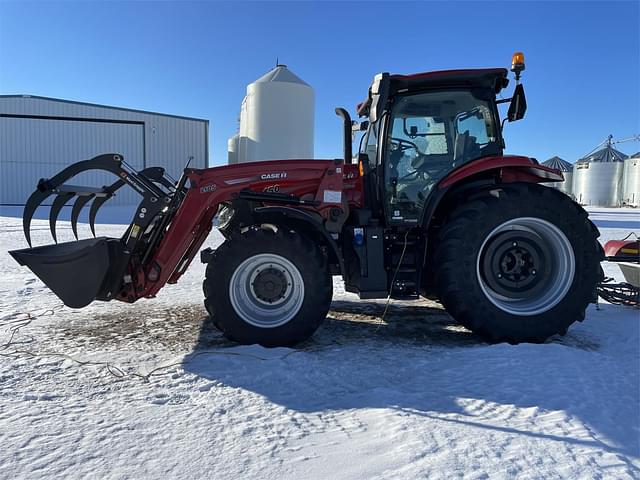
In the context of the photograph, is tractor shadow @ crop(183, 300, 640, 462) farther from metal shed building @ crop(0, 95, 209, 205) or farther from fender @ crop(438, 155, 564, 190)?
metal shed building @ crop(0, 95, 209, 205)

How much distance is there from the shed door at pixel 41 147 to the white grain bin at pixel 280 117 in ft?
35.6

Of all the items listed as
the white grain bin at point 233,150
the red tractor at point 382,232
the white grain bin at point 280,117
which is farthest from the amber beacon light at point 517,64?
the white grain bin at point 233,150

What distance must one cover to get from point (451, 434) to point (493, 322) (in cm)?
180

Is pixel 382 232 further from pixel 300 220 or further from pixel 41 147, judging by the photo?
pixel 41 147

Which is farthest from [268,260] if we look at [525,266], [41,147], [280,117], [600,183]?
[600,183]

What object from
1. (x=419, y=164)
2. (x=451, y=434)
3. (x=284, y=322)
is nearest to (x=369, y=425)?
(x=451, y=434)

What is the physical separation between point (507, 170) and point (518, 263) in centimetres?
88

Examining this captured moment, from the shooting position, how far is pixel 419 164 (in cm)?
447

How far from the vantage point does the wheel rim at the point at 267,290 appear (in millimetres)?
3928

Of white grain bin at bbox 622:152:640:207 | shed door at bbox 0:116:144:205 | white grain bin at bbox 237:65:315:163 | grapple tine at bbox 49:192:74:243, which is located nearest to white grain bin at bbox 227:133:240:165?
white grain bin at bbox 237:65:315:163

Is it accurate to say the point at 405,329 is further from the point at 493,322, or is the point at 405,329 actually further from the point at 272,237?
the point at 272,237

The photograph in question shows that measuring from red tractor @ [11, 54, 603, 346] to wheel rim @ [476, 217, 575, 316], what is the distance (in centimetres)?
1

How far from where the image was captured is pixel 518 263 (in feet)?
13.9

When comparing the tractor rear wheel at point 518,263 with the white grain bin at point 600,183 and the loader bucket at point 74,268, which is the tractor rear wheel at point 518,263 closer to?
the loader bucket at point 74,268
